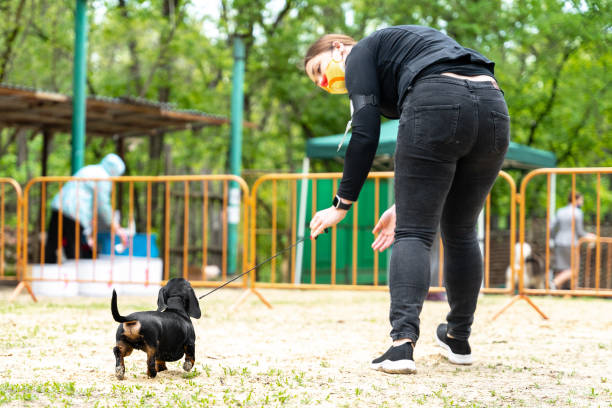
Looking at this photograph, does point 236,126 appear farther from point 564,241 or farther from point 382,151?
point 564,241

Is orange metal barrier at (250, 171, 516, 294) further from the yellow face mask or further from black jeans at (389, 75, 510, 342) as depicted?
black jeans at (389, 75, 510, 342)

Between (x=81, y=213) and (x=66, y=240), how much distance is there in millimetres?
442

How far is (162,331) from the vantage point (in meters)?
3.02

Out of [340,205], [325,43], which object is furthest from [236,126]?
[340,205]

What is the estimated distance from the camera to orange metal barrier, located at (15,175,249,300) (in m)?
7.67

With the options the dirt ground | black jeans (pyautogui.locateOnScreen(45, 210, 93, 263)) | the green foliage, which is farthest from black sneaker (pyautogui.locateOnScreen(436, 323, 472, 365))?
the green foliage

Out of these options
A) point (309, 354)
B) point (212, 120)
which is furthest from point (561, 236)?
point (309, 354)

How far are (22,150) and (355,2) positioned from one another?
8.86 m

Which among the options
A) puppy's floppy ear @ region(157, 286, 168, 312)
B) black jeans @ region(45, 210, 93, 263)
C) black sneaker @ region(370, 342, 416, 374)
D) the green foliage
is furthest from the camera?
the green foliage

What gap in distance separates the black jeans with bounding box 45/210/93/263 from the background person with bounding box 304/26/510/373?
5.97 m

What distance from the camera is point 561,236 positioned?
10.6 meters

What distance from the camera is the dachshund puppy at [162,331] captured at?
9.66 feet

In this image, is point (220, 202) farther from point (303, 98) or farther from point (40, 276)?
point (40, 276)

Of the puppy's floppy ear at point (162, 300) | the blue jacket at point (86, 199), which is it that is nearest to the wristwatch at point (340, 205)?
the puppy's floppy ear at point (162, 300)
